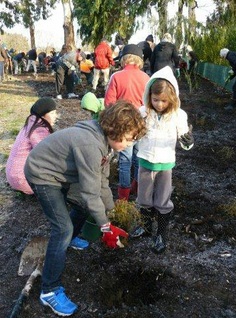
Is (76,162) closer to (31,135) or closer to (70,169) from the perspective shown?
(70,169)

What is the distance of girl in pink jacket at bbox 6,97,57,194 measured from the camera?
327 cm

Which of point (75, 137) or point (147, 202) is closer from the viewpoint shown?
point (75, 137)

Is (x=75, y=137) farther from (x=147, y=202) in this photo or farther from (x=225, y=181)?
(x=225, y=181)

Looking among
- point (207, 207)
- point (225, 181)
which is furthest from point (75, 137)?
point (225, 181)

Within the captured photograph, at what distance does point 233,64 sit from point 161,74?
5.89m

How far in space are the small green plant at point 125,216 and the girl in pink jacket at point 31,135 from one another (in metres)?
1.05

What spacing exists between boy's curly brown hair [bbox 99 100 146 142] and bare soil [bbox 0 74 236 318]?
1.15m

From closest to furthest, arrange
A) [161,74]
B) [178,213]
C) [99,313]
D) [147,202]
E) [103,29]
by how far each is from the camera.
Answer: [99,313]
[161,74]
[147,202]
[178,213]
[103,29]

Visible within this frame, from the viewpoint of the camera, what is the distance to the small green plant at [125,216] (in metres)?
3.03

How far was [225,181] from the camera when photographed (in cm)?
419

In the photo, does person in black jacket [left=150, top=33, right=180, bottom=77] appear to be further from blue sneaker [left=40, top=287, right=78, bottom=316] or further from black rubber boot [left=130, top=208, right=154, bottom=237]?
blue sneaker [left=40, top=287, right=78, bottom=316]

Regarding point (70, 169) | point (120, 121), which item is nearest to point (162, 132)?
point (120, 121)

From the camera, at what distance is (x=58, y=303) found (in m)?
2.13

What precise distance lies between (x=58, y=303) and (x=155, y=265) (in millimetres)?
840
